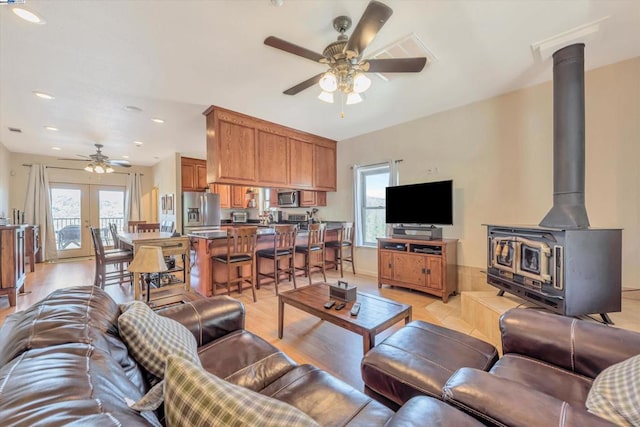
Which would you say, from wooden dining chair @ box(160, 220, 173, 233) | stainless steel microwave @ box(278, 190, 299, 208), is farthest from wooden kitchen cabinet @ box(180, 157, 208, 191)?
stainless steel microwave @ box(278, 190, 299, 208)

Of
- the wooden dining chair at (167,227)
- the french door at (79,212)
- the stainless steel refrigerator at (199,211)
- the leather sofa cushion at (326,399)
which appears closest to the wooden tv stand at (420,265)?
the leather sofa cushion at (326,399)

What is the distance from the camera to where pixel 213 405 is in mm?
564

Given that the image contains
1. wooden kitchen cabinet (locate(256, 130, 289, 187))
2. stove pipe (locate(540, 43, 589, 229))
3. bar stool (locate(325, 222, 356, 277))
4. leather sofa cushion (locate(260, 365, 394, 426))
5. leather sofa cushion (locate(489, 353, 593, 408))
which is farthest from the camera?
bar stool (locate(325, 222, 356, 277))

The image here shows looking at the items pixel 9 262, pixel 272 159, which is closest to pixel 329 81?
pixel 272 159

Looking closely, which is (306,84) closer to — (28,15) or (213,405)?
(28,15)

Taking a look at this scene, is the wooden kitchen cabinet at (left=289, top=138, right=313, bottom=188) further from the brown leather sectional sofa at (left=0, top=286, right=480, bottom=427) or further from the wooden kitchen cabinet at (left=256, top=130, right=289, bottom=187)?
the brown leather sectional sofa at (left=0, top=286, right=480, bottom=427)

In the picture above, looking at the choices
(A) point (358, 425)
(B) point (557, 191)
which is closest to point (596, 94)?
(B) point (557, 191)

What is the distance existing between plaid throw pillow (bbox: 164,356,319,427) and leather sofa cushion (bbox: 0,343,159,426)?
8cm

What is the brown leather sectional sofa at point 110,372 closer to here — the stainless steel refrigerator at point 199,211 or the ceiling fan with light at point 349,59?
the ceiling fan with light at point 349,59

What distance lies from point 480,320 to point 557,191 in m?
1.44


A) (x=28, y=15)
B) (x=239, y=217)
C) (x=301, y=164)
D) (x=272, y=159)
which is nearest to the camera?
(x=28, y=15)

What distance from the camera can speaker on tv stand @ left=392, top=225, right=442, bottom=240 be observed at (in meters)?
3.66

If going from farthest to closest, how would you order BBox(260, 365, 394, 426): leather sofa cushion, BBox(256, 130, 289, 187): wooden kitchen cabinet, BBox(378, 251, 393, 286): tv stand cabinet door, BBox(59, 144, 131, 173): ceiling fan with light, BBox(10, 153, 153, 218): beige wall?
BBox(10, 153, 153, 218): beige wall
BBox(59, 144, 131, 173): ceiling fan with light
BBox(256, 130, 289, 187): wooden kitchen cabinet
BBox(378, 251, 393, 286): tv stand cabinet door
BBox(260, 365, 394, 426): leather sofa cushion

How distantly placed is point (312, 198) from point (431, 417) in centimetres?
475
